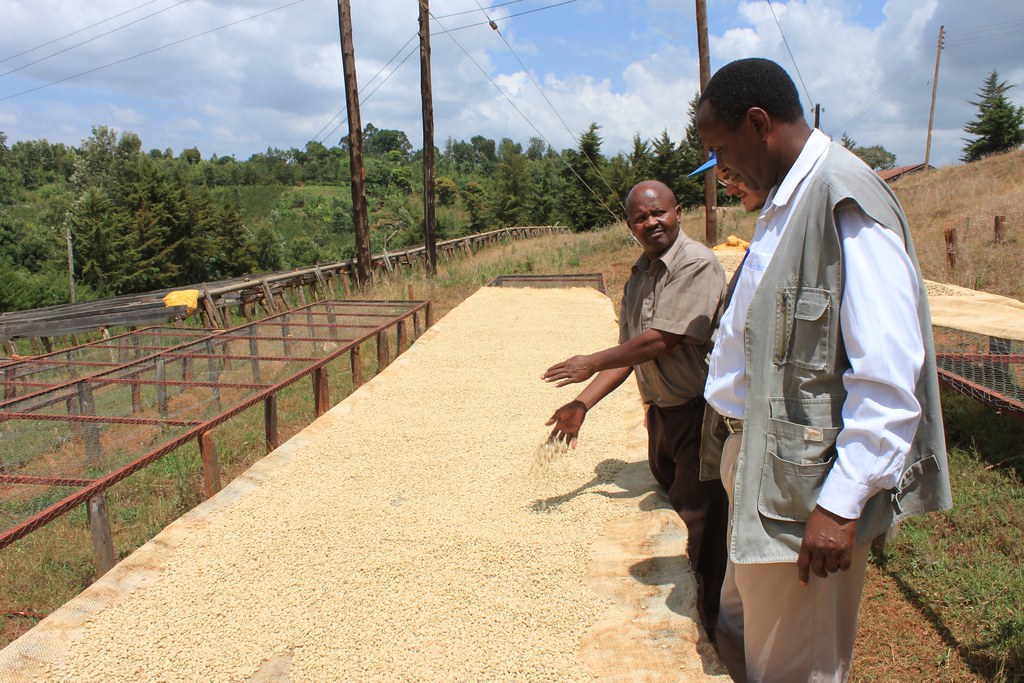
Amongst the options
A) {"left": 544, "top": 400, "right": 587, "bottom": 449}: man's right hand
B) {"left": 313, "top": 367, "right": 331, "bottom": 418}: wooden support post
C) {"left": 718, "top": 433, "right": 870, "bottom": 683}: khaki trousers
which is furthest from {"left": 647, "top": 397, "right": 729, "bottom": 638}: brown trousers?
{"left": 313, "top": 367, "right": 331, "bottom": 418}: wooden support post

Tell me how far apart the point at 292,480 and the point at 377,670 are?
5.24 feet

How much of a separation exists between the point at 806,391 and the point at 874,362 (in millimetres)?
160

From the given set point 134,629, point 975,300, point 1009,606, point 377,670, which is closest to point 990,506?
point 1009,606

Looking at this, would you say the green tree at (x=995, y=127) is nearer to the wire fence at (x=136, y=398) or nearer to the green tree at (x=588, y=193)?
the green tree at (x=588, y=193)

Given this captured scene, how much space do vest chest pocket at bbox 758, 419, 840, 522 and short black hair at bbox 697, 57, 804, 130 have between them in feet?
2.05

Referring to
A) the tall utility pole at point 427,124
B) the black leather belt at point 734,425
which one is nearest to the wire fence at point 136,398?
the black leather belt at point 734,425

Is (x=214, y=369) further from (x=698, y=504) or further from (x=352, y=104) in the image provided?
(x=352, y=104)

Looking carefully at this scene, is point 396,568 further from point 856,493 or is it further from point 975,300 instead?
point 975,300

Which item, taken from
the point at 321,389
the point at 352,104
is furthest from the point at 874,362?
the point at 352,104

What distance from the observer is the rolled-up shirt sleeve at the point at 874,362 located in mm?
1144

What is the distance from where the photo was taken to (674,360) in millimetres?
2400

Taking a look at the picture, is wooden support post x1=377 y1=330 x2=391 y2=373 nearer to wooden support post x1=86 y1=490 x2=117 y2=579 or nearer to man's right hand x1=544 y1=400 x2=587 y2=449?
wooden support post x1=86 y1=490 x2=117 y2=579

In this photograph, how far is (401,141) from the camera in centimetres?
10994

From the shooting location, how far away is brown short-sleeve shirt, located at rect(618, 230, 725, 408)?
2301 millimetres
